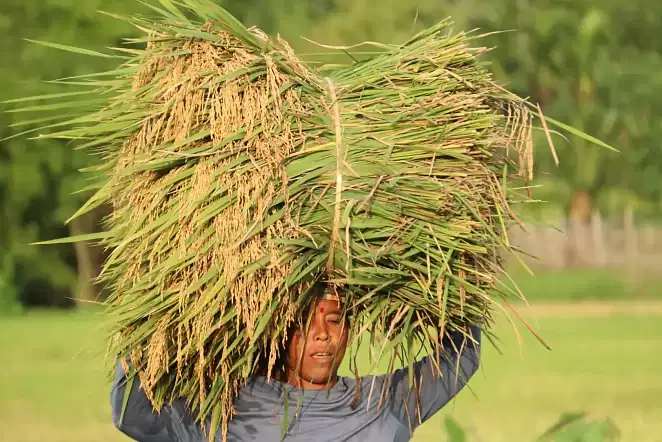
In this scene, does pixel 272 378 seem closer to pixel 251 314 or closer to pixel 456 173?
pixel 251 314

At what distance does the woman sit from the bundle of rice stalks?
2.3 inches

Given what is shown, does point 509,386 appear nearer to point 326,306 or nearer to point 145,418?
point 326,306

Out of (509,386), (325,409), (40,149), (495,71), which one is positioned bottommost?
(509,386)

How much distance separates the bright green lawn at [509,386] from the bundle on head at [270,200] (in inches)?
96.6

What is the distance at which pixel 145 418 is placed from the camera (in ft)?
10.5

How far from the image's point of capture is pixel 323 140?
10.5 feet

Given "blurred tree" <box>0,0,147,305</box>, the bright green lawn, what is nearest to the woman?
the bright green lawn

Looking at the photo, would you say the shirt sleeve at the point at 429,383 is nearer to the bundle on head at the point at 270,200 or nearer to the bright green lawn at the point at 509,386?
the bundle on head at the point at 270,200

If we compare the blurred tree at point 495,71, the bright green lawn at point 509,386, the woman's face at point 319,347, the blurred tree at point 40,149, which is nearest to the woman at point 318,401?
the woman's face at point 319,347

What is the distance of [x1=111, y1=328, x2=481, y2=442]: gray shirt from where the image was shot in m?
3.23

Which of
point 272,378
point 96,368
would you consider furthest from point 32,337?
point 272,378

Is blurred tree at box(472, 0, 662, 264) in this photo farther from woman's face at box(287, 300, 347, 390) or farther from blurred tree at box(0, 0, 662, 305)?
woman's face at box(287, 300, 347, 390)

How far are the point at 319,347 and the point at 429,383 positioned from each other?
327mm

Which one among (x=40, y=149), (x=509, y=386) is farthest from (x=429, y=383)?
(x=40, y=149)
